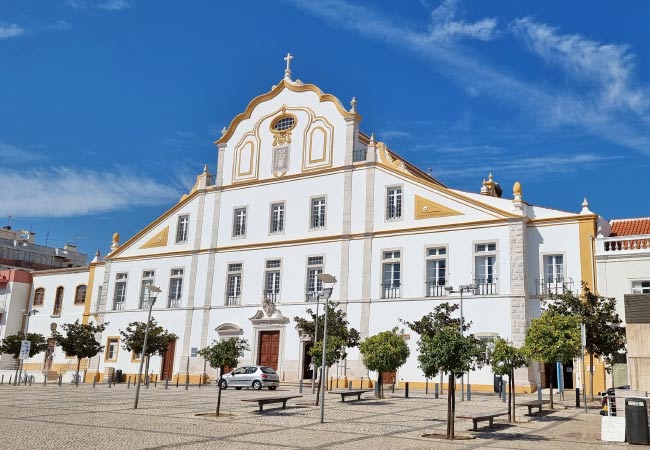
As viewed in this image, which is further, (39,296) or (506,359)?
(39,296)

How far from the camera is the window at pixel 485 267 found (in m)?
32.8

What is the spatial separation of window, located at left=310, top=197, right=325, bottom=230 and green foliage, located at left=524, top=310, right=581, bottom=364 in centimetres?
1782

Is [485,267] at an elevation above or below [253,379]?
above

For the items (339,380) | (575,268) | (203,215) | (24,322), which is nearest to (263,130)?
(203,215)

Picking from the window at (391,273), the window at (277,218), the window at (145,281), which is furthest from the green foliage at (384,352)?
the window at (145,281)

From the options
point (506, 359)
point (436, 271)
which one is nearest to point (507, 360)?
point (506, 359)

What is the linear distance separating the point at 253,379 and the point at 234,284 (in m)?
9.71

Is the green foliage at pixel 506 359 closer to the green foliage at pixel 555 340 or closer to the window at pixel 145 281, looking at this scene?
the green foliage at pixel 555 340

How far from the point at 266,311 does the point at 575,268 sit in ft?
56.0

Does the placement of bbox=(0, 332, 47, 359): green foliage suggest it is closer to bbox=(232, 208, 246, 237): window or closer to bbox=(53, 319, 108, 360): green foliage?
bbox=(53, 319, 108, 360): green foliage

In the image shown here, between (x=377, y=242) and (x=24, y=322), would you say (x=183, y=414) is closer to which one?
(x=377, y=242)

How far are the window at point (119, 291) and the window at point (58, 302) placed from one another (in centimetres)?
695

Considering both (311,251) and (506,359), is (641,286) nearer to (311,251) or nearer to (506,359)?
(506,359)

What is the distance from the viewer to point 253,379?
107 ft
